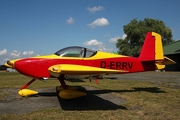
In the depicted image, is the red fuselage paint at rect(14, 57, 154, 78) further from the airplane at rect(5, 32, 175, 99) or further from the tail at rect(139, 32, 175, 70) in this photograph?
the tail at rect(139, 32, 175, 70)

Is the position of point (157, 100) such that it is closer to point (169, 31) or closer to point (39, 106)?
point (39, 106)

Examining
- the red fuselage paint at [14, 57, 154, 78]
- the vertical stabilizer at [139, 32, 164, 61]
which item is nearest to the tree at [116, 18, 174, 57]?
the vertical stabilizer at [139, 32, 164, 61]

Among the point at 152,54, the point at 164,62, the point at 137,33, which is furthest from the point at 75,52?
the point at 137,33

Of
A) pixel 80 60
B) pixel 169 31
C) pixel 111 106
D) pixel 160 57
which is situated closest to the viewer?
pixel 111 106

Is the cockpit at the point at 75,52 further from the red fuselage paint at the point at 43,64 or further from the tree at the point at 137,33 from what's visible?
the tree at the point at 137,33

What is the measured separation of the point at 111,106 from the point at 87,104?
95 centimetres

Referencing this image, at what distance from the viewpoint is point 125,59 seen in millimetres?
8797

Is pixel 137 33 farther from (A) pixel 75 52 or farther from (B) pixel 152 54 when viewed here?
(A) pixel 75 52

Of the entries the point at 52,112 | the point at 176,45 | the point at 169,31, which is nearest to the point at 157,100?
the point at 52,112

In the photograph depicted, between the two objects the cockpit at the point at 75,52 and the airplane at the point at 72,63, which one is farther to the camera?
the cockpit at the point at 75,52

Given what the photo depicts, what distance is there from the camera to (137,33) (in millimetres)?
54562

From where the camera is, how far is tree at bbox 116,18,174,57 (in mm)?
54562

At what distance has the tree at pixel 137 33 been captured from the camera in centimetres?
5456

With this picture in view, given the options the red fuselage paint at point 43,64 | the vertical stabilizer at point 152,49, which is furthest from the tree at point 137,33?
the red fuselage paint at point 43,64
